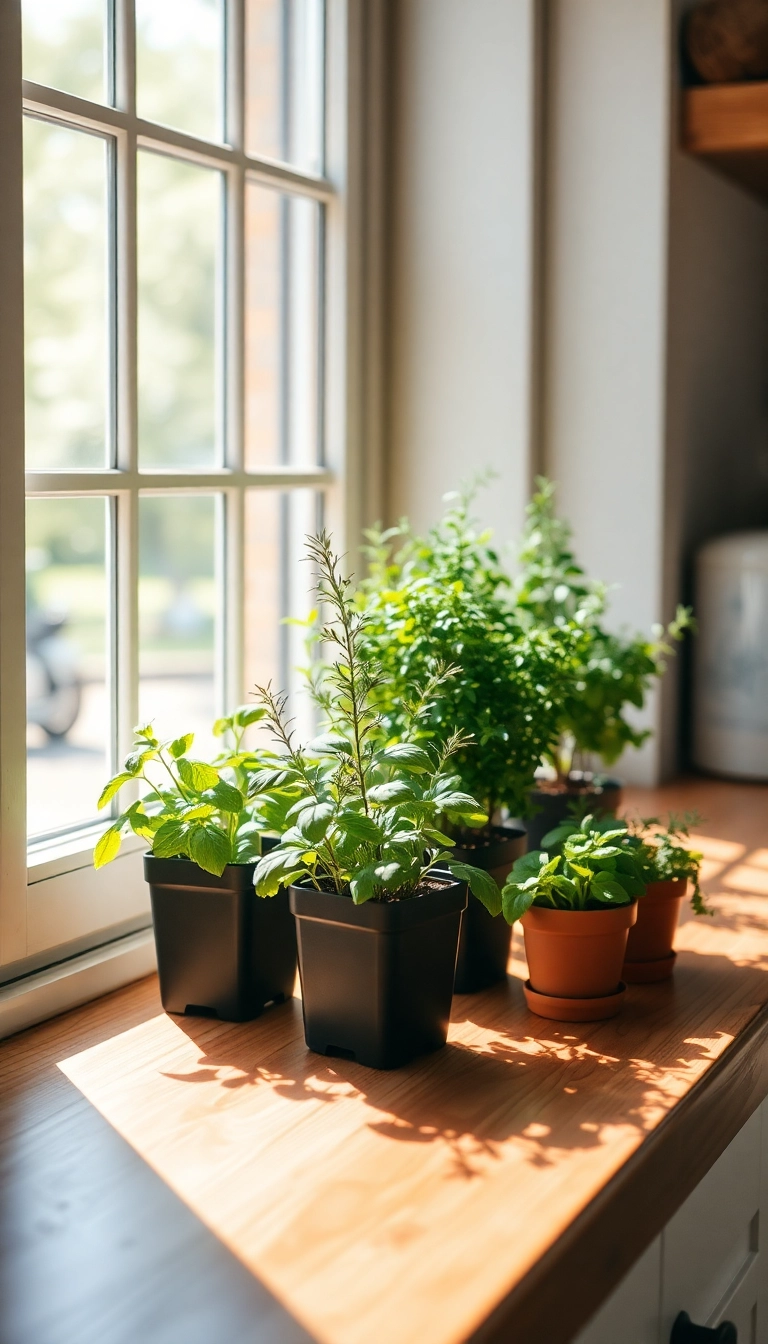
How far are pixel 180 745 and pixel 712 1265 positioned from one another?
0.61 metres

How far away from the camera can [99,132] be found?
125cm

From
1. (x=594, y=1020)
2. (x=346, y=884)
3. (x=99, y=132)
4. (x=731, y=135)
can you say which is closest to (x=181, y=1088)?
(x=346, y=884)

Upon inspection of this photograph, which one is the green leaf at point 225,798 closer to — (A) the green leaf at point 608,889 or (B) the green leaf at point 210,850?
(B) the green leaf at point 210,850

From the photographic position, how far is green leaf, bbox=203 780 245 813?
107 cm

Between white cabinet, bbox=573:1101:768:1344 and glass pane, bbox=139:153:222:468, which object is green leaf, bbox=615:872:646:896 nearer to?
white cabinet, bbox=573:1101:768:1344

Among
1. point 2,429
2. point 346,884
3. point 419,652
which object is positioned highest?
point 2,429

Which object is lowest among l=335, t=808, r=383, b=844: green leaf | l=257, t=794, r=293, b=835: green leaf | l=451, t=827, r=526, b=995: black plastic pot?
l=451, t=827, r=526, b=995: black plastic pot

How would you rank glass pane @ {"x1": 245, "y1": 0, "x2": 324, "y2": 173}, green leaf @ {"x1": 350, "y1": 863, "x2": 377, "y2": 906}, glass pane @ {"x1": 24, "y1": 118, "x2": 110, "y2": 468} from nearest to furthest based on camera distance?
green leaf @ {"x1": 350, "y1": 863, "x2": 377, "y2": 906}, glass pane @ {"x1": 245, "y1": 0, "x2": 324, "y2": 173}, glass pane @ {"x1": 24, "y1": 118, "x2": 110, "y2": 468}

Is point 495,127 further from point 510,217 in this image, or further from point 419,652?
point 419,652

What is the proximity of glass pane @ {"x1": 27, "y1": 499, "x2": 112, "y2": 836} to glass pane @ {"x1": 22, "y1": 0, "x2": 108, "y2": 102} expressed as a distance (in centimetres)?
40

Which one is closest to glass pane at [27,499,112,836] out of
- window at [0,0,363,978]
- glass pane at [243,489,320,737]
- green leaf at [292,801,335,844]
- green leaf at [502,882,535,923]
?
window at [0,0,363,978]

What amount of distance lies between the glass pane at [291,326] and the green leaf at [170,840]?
700 mm

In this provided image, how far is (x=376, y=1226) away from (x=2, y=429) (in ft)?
2.32

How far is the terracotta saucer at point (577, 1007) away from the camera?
1.10 m
